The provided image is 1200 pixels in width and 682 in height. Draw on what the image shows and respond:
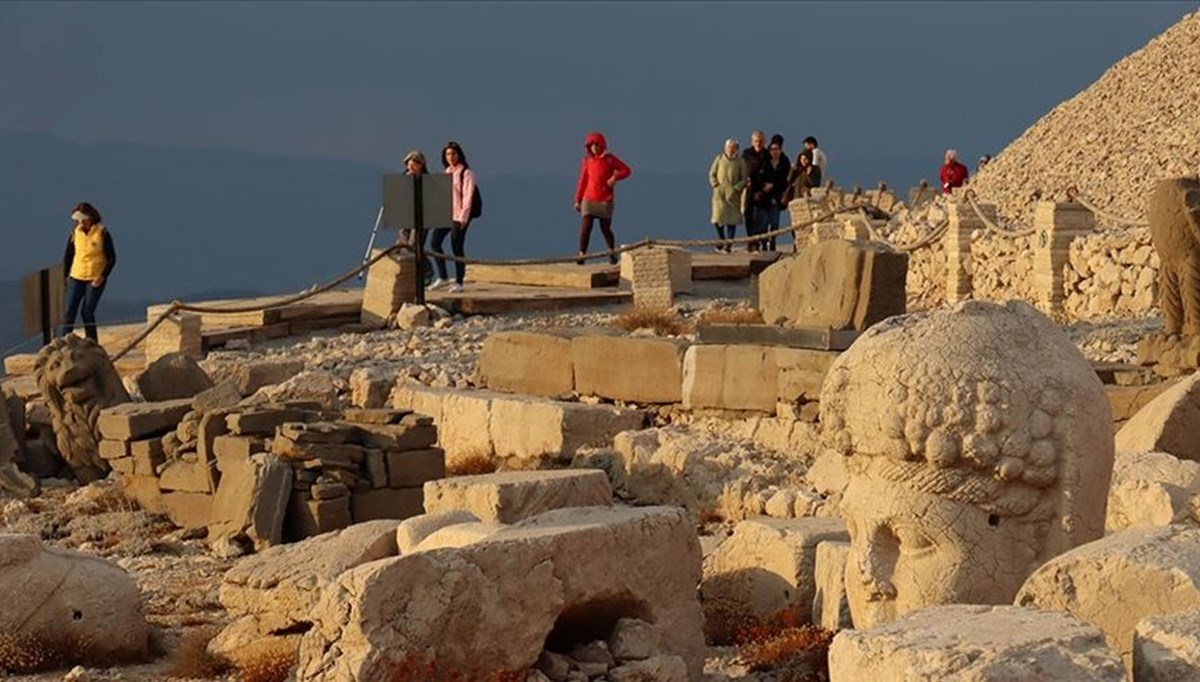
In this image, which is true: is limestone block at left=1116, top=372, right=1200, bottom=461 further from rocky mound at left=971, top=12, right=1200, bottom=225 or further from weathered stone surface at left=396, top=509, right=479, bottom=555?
rocky mound at left=971, top=12, right=1200, bottom=225

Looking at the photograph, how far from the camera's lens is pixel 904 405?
7.57 metres

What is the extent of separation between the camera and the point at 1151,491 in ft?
30.8

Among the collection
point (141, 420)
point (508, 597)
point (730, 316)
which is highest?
point (730, 316)

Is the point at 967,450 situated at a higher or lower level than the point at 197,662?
higher

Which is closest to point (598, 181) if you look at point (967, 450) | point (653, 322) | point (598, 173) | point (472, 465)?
point (598, 173)

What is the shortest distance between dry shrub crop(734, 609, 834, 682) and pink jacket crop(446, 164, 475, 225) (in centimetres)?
1274

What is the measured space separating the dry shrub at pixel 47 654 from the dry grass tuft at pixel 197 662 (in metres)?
0.31

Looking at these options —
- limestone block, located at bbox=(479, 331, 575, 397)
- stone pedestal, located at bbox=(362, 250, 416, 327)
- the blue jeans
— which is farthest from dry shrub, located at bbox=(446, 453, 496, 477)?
the blue jeans

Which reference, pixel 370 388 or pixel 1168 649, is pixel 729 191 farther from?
pixel 1168 649

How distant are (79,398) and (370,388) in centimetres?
227

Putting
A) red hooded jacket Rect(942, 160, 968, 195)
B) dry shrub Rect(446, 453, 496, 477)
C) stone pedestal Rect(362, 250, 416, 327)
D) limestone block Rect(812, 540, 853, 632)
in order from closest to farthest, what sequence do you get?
limestone block Rect(812, 540, 853, 632), dry shrub Rect(446, 453, 496, 477), stone pedestal Rect(362, 250, 416, 327), red hooded jacket Rect(942, 160, 968, 195)

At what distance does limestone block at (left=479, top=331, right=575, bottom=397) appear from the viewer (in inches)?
620

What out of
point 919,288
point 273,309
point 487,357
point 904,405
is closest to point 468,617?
point 904,405

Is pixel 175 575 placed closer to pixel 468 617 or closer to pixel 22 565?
pixel 22 565
